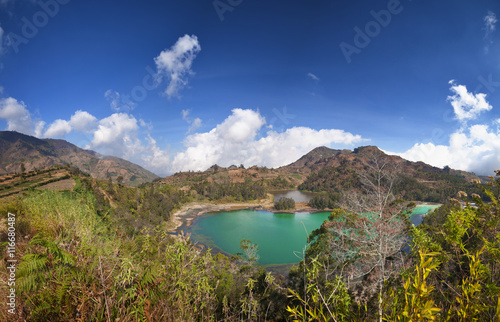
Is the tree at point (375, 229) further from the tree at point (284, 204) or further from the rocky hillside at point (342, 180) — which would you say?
the rocky hillside at point (342, 180)

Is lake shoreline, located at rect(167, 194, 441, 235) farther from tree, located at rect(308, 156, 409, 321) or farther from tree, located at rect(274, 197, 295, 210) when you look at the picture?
tree, located at rect(308, 156, 409, 321)

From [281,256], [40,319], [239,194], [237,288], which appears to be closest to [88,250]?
[40,319]

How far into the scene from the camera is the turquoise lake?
37.2 metres

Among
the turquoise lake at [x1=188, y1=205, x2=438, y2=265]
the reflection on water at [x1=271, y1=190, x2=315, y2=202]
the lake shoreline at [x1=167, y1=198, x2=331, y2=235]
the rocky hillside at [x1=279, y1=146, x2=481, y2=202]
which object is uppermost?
the rocky hillside at [x1=279, y1=146, x2=481, y2=202]

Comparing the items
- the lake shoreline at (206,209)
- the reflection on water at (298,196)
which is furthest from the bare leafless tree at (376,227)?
the reflection on water at (298,196)

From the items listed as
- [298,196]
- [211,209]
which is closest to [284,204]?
[211,209]

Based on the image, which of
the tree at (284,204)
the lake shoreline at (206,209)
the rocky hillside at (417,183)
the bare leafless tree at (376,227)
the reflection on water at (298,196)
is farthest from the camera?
the reflection on water at (298,196)

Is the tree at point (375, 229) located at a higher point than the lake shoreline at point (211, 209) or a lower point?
higher

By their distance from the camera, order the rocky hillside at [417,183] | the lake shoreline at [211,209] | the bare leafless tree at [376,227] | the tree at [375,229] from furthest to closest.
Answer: the rocky hillside at [417,183] → the lake shoreline at [211,209] → the bare leafless tree at [376,227] → the tree at [375,229]

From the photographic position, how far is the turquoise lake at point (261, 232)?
37181mm

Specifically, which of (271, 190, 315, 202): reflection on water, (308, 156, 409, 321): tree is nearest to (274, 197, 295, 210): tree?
(271, 190, 315, 202): reflection on water

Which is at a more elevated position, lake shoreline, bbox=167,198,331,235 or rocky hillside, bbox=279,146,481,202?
rocky hillside, bbox=279,146,481,202

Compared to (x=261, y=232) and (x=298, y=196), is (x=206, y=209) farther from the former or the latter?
(x=298, y=196)

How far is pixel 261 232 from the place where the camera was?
161 ft
